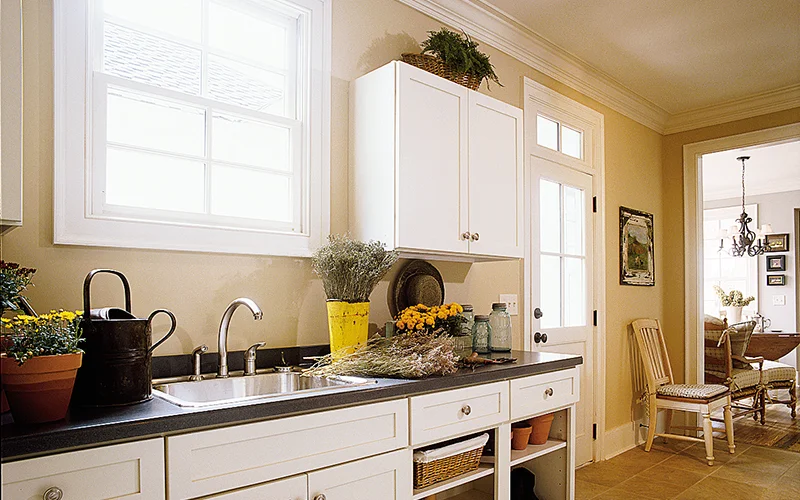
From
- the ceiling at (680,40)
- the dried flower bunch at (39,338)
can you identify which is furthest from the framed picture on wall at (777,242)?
the dried flower bunch at (39,338)

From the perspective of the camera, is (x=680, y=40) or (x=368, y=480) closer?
(x=368, y=480)

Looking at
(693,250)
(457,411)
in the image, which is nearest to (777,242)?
(693,250)

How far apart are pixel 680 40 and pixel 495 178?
6.08 feet

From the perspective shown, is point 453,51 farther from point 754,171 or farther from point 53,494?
point 754,171

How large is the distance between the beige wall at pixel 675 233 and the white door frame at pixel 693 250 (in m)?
0.03

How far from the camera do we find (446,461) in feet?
7.14

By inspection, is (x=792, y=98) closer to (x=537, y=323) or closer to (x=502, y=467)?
(x=537, y=323)

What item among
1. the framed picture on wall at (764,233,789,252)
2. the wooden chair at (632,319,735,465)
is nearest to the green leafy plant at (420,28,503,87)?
the wooden chair at (632,319,735,465)

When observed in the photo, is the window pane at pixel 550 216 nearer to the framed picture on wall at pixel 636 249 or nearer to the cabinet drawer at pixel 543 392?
the framed picture on wall at pixel 636 249

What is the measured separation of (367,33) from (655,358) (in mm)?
3523

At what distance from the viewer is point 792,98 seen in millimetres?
4590

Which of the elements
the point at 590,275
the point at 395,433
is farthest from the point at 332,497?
the point at 590,275

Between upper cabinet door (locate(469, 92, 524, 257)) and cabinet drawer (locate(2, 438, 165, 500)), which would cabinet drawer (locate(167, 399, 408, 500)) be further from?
upper cabinet door (locate(469, 92, 524, 257))

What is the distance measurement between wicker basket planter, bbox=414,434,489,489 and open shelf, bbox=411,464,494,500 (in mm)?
12
